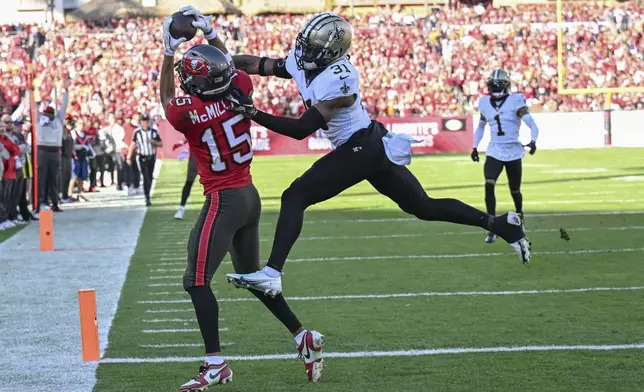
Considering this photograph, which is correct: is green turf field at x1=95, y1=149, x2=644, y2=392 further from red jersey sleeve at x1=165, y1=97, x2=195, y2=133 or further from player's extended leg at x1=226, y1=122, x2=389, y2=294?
red jersey sleeve at x1=165, y1=97, x2=195, y2=133

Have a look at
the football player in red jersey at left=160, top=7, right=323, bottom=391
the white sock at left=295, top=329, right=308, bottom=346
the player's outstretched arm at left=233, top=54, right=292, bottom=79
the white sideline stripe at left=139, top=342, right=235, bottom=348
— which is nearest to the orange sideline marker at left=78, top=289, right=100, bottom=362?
the white sideline stripe at left=139, top=342, right=235, bottom=348

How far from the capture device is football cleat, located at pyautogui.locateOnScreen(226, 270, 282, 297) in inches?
223

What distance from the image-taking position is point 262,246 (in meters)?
12.2

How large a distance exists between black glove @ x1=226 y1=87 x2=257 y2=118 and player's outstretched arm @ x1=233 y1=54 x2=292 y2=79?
4.10ft

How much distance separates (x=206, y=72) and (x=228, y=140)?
1.14 ft

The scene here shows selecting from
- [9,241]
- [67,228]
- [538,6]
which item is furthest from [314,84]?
[538,6]

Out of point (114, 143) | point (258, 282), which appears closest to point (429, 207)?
point (258, 282)

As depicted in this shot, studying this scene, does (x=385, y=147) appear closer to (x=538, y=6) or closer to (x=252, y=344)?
(x=252, y=344)

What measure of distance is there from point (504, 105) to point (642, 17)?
989 inches

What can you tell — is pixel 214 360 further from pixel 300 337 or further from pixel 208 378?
pixel 300 337

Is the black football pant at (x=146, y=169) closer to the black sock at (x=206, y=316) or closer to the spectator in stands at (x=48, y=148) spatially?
the spectator in stands at (x=48, y=148)

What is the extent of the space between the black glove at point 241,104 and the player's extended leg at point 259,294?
418 millimetres

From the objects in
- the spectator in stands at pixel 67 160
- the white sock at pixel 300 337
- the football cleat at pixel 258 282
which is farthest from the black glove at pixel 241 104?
the spectator in stands at pixel 67 160

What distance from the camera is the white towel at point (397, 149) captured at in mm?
6480
